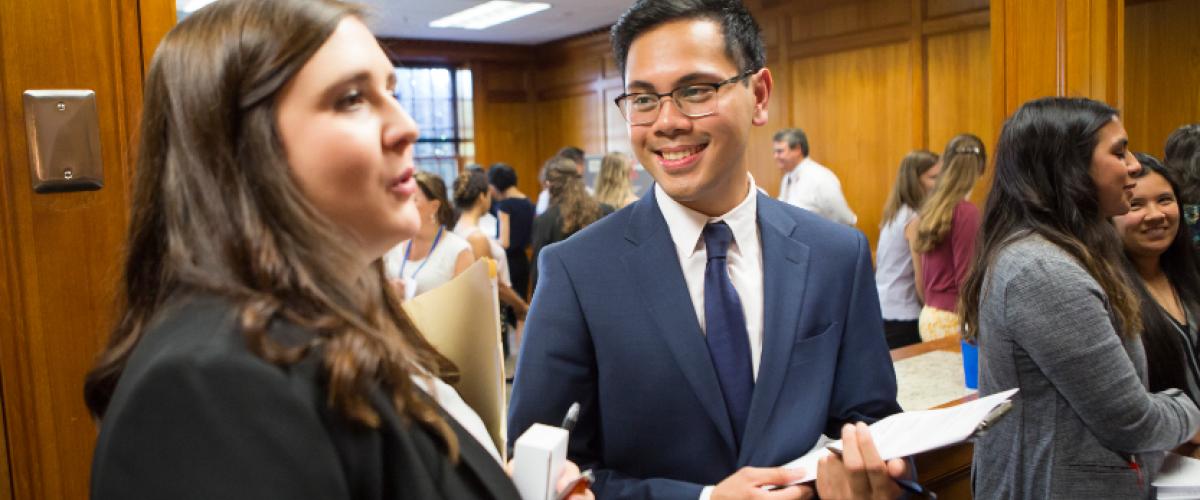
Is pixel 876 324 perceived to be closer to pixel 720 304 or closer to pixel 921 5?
pixel 720 304

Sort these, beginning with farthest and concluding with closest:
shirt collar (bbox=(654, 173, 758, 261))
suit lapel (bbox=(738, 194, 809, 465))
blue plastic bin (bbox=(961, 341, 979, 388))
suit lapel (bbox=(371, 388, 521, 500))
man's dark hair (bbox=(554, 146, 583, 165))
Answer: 1. man's dark hair (bbox=(554, 146, 583, 165))
2. blue plastic bin (bbox=(961, 341, 979, 388))
3. shirt collar (bbox=(654, 173, 758, 261))
4. suit lapel (bbox=(738, 194, 809, 465))
5. suit lapel (bbox=(371, 388, 521, 500))

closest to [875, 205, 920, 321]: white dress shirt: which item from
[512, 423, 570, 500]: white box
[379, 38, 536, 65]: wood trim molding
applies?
[512, 423, 570, 500]: white box

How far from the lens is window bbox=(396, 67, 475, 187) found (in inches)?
404

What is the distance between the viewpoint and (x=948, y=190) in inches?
144

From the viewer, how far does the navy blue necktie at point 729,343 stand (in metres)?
1.24

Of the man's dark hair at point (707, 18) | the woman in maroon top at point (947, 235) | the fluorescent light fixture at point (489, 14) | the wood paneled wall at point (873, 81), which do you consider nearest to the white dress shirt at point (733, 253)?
the man's dark hair at point (707, 18)

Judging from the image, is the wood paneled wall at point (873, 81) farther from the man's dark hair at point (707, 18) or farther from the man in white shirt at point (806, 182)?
the man's dark hair at point (707, 18)

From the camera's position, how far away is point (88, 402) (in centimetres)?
73

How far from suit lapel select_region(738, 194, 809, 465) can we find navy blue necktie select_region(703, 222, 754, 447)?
24mm

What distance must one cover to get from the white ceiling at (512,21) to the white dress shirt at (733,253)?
6317 mm

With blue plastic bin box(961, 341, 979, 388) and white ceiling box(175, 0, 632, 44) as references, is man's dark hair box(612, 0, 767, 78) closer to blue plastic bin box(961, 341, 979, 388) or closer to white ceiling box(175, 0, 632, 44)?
blue plastic bin box(961, 341, 979, 388)

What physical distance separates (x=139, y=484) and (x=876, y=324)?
3.48 feet

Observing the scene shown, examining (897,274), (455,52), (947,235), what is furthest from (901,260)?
(455,52)

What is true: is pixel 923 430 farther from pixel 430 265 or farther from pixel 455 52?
pixel 455 52
